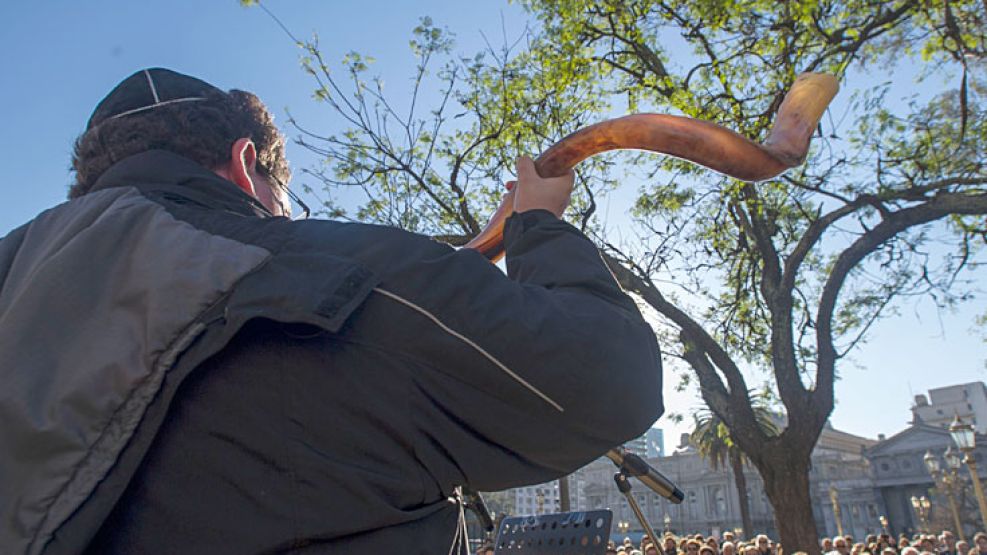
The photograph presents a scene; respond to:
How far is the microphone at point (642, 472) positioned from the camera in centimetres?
322

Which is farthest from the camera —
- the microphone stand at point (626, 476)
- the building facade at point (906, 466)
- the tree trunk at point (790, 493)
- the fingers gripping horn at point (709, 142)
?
the building facade at point (906, 466)

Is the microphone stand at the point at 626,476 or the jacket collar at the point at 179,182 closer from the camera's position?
the jacket collar at the point at 179,182

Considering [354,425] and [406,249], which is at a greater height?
[406,249]

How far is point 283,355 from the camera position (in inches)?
41.1

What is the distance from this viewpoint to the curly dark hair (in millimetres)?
1401

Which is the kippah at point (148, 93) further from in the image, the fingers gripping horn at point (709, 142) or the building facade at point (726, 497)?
the building facade at point (726, 497)

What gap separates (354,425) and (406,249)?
305 millimetres

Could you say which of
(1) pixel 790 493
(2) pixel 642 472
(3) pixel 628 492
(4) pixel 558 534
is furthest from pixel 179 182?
(1) pixel 790 493

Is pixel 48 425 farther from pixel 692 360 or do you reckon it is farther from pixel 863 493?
pixel 863 493

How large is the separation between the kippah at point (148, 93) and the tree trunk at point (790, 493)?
32.1ft

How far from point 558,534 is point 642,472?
3.02ft

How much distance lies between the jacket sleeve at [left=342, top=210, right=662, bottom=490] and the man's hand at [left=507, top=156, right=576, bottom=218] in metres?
0.46

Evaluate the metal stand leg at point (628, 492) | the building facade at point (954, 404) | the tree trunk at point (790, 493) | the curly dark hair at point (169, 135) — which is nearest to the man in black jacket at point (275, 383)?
the curly dark hair at point (169, 135)

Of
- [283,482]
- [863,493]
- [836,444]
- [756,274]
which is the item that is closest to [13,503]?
[283,482]
